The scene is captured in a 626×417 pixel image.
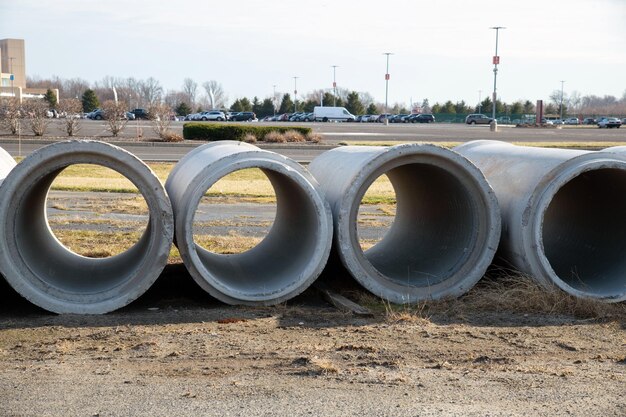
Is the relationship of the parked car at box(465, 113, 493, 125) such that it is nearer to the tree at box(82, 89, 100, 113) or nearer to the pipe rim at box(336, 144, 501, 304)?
the tree at box(82, 89, 100, 113)

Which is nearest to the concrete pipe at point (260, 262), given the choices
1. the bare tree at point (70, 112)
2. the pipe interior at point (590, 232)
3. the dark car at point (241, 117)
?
the pipe interior at point (590, 232)

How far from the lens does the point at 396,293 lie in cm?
842

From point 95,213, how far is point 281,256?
18.5ft

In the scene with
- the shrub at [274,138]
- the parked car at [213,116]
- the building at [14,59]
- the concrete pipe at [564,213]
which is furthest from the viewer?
the building at [14,59]

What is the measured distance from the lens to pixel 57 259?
9867 mm

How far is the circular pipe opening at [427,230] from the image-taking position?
29.2 ft

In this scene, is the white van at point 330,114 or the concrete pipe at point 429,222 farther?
the white van at point 330,114

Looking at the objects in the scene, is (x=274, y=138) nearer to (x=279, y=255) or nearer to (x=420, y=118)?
(x=279, y=255)

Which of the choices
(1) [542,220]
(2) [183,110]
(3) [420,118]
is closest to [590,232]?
(1) [542,220]

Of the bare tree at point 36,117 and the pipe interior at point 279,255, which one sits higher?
the bare tree at point 36,117

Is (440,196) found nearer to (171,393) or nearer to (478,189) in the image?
(478,189)

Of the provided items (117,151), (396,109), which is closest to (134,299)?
(117,151)

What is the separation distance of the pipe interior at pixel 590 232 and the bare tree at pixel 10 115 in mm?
28667

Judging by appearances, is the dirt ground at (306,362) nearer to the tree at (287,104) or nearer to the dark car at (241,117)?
the dark car at (241,117)
